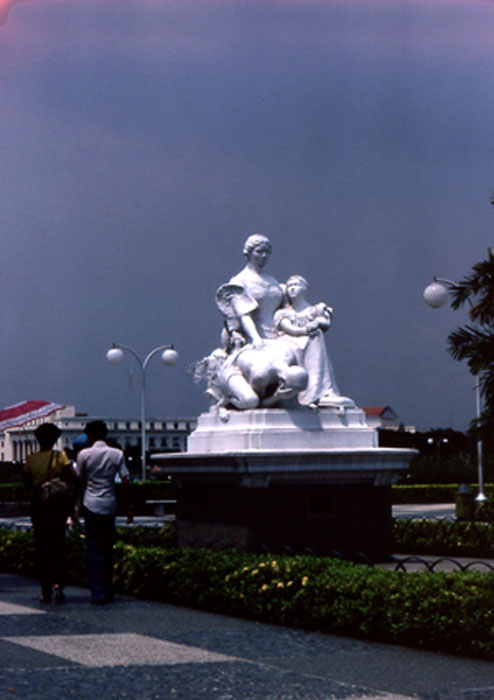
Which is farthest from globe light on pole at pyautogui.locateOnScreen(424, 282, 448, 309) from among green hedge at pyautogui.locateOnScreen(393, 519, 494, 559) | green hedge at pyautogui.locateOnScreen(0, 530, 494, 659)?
green hedge at pyautogui.locateOnScreen(0, 530, 494, 659)

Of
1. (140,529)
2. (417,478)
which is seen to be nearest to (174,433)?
(417,478)

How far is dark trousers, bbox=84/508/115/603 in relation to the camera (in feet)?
36.6

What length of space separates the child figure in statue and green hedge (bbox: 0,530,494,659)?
322cm

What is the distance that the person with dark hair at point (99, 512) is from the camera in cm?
1116

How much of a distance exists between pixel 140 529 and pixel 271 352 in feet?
10.4

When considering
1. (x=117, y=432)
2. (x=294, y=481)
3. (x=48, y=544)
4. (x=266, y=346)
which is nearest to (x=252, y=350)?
(x=266, y=346)

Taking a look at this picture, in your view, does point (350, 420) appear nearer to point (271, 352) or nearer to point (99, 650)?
point (271, 352)

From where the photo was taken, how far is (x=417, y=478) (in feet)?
154

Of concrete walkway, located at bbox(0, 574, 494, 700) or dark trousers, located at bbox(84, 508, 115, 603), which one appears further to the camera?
dark trousers, located at bbox(84, 508, 115, 603)

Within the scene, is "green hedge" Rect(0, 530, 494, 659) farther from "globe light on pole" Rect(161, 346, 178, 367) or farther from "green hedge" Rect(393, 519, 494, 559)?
"globe light on pole" Rect(161, 346, 178, 367)

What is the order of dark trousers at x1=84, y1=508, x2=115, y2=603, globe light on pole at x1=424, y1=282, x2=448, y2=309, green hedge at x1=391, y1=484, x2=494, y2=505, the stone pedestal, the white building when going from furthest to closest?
the white building < green hedge at x1=391, y1=484, x2=494, y2=505 < globe light on pole at x1=424, y1=282, x2=448, y2=309 < the stone pedestal < dark trousers at x1=84, y1=508, x2=115, y2=603

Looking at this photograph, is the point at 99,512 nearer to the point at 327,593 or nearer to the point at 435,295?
the point at 327,593

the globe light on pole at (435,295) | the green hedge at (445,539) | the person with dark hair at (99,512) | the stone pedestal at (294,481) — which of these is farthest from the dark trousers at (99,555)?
the globe light on pole at (435,295)

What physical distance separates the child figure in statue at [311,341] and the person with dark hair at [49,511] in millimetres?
3850
